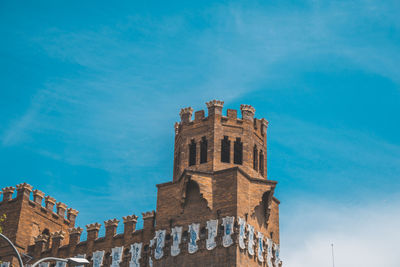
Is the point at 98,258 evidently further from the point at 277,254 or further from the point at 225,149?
the point at 277,254

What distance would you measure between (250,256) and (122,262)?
9622mm

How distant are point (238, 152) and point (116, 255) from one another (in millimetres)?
11328

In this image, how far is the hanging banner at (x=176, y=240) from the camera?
45.4 meters

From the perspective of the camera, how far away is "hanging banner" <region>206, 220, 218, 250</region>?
4428 centimetres

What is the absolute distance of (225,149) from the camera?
49.1 metres

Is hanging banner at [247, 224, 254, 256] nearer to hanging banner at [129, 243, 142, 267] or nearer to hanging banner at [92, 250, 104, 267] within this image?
hanging banner at [129, 243, 142, 267]

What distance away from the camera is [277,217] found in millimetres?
49469

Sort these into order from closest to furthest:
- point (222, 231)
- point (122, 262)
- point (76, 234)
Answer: point (222, 231), point (122, 262), point (76, 234)

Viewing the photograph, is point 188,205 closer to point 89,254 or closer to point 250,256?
point 250,256

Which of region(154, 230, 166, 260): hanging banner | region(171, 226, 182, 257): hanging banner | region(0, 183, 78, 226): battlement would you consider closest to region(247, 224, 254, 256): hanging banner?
region(171, 226, 182, 257): hanging banner

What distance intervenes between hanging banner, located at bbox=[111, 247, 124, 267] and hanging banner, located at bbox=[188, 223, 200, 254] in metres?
6.29

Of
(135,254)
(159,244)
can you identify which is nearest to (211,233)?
(159,244)

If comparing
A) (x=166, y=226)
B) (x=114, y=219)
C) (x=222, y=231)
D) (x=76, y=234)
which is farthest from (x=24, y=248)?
(x=222, y=231)

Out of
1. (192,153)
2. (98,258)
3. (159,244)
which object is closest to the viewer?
(159,244)
